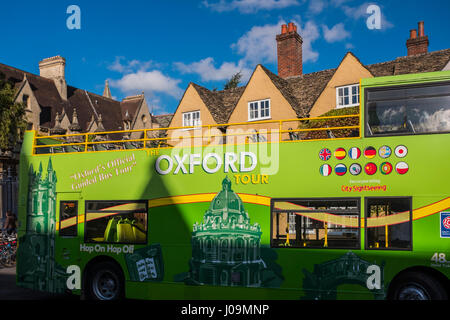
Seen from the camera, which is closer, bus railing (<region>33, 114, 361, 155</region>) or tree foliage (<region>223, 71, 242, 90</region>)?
bus railing (<region>33, 114, 361, 155</region>)

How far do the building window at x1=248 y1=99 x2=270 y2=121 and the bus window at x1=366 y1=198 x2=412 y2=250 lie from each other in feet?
61.9

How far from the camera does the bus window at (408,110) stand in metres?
7.51

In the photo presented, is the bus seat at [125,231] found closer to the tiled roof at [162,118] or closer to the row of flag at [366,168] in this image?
the row of flag at [366,168]

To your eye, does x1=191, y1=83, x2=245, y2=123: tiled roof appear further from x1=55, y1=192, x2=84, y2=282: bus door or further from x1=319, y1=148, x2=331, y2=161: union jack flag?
x1=319, y1=148, x2=331, y2=161: union jack flag

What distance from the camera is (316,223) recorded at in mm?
8141

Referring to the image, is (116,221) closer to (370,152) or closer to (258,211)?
(258,211)

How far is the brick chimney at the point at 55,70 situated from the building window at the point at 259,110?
1212 inches

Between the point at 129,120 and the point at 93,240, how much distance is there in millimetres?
47949

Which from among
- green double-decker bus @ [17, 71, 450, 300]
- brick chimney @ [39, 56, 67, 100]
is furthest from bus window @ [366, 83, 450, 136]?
brick chimney @ [39, 56, 67, 100]

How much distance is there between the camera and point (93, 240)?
9.73 m

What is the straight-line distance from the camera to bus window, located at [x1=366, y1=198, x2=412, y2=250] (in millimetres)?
7527
